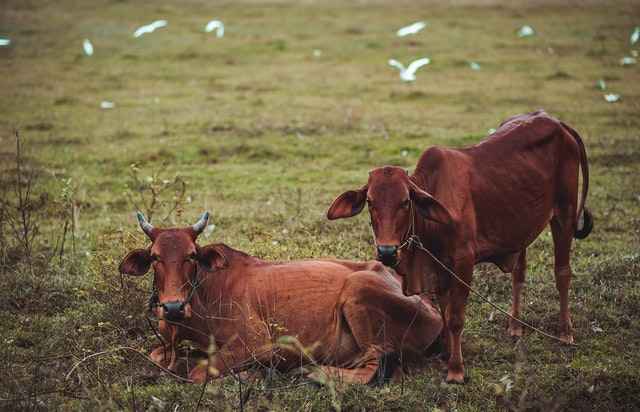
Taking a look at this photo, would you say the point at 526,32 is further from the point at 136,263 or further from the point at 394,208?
the point at 136,263

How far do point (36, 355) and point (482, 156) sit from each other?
3711 millimetres

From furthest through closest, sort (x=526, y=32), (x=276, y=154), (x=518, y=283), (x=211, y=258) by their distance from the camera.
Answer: (x=526, y=32) < (x=276, y=154) < (x=518, y=283) < (x=211, y=258)

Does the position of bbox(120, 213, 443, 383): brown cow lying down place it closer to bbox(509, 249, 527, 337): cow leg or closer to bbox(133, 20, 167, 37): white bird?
bbox(509, 249, 527, 337): cow leg

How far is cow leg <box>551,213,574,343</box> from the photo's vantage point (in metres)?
6.31

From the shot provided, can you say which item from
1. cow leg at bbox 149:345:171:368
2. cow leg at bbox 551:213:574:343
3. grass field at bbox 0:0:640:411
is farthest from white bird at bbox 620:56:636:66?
cow leg at bbox 149:345:171:368

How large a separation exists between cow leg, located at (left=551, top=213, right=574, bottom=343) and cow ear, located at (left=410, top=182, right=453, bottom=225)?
1549mm

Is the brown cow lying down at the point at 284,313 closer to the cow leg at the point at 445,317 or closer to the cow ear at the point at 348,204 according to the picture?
the cow leg at the point at 445,317

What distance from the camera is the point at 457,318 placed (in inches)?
Answer: 217

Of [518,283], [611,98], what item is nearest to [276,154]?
[518,283]

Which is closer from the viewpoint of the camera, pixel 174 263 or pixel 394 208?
pixel 394 208

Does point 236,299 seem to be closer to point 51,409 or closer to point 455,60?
point 51,409

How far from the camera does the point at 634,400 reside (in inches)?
207

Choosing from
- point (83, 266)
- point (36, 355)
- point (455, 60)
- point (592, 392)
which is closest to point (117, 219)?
point (83, 266)

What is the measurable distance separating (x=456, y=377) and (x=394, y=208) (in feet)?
4.33
